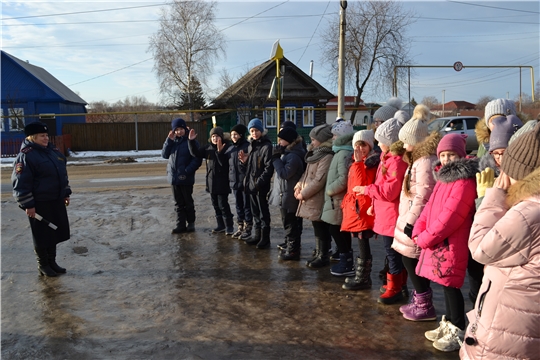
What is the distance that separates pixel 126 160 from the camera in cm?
2275

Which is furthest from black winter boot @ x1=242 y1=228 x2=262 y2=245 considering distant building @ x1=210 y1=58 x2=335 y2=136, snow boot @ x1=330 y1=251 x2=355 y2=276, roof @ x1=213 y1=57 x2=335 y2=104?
roof @ x1=213 y1=57 x2=335 y2=104

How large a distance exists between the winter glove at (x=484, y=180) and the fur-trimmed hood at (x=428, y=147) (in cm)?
83

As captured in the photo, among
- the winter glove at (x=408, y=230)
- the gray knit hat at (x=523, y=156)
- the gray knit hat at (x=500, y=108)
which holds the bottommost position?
the winter glove at (x=408, y=230)

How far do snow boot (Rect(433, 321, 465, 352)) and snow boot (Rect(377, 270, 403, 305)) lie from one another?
95 centimetres

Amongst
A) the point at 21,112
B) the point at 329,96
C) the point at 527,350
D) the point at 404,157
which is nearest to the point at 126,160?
the point at 21,112

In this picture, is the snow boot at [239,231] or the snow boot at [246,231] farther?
the snow boot at [239,231]

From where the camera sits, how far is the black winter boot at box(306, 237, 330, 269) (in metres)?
5.90

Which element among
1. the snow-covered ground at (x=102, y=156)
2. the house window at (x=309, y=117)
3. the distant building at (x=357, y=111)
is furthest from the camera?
the house window at (x=309, y=117)

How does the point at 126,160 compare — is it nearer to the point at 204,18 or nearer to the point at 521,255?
the point at 204,18

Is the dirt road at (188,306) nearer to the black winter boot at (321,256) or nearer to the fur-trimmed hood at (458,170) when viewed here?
the black winter boot at (321,256)

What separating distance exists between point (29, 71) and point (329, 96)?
2089 cm

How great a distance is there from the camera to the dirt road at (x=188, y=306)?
383cm

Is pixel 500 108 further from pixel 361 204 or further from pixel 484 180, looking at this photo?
pixel 361 204

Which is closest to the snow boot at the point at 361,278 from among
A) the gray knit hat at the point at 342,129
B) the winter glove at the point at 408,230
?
the winter glove at the point at 408,230
